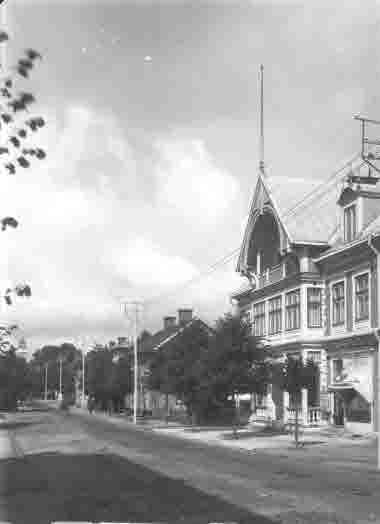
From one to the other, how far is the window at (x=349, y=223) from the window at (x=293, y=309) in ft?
16.9

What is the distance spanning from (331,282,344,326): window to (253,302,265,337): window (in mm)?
9270

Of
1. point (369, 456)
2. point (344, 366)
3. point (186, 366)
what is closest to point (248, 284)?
point (186, 366)

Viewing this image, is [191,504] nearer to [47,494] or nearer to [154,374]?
[47,494]

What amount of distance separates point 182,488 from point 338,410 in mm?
24217

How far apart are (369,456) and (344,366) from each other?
460 inches

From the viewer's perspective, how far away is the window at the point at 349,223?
3856cm

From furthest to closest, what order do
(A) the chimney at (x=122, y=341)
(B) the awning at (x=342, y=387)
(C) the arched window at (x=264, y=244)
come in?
(A) the chimney at (x=122, y=341) → (C) the arched window at (x=264, y=244) → (B) the awning at (x=342, y=387)

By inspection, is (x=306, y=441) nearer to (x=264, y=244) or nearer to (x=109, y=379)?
(x=264, y=244)

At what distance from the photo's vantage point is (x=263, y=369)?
37.9 m

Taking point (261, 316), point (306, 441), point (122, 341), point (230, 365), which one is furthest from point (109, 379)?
point (122, 341)

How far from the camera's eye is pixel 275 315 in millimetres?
47156

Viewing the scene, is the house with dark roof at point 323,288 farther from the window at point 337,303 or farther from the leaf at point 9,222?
the leaf at point 9,222

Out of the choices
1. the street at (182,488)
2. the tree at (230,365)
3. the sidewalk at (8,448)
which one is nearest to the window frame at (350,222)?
the tree at (230,365)

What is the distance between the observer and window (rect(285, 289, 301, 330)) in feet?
142
